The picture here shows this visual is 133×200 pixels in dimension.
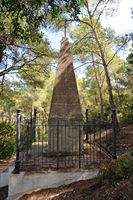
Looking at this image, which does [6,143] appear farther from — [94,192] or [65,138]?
[94,192]

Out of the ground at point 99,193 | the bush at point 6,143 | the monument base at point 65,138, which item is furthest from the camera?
the bush at point 6,143

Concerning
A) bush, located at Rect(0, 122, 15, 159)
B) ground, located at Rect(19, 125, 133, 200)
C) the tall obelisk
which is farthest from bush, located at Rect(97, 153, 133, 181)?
bush, located at Rect(0, 122, 15, 159)

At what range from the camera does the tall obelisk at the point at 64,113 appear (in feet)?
36.9

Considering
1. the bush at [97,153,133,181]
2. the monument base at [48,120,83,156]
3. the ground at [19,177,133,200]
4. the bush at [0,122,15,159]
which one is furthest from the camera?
the bush at [0,122,15,159]

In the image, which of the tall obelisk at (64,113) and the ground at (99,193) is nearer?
the ground at (99,193)

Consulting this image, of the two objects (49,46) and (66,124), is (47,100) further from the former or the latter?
(66,124)

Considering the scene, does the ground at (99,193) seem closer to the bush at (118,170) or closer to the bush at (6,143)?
the bush at (118,170)

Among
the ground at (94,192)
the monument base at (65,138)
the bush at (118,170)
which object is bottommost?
the ground at (94,192)

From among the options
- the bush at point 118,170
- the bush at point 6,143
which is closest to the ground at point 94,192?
the bush at point 118,170

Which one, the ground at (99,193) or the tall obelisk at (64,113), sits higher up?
the tall obelisk at (64,113)

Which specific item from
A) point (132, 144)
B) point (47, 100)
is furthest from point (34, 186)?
point (47, 100)

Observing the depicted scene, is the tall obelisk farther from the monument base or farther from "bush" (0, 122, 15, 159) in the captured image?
"bush" (0, 122, 15, 159)

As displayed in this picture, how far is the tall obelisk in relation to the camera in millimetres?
11242

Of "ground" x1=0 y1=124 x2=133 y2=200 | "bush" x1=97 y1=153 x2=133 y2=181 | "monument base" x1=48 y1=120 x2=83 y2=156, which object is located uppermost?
"monument base" x1=48 y1=120 x2=83 y2=156
